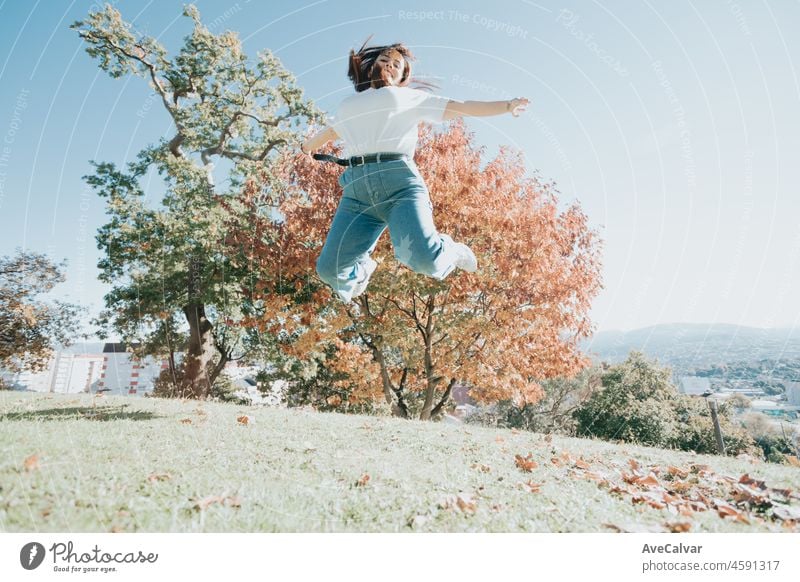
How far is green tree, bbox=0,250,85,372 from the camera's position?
11859mm

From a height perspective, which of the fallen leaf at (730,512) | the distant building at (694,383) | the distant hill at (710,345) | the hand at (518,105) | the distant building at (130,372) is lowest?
the distant building at (130,372)

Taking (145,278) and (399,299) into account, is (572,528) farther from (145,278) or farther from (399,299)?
(145,278)

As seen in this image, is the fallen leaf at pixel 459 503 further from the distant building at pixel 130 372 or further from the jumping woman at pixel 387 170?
the distant building at pixel 130 372

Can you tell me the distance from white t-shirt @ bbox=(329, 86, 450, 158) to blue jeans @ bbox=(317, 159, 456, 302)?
16 cm

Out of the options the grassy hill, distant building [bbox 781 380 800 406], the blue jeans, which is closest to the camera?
the grassy hill

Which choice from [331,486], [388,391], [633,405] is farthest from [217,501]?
[633,405]

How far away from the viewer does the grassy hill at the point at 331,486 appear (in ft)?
7.32

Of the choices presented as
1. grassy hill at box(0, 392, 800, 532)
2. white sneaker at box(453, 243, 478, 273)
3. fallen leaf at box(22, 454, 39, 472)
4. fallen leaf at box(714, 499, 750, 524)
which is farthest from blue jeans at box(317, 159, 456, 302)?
fallen leaf at box(714, 499, 750, 524)

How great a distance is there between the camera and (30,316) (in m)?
13.7

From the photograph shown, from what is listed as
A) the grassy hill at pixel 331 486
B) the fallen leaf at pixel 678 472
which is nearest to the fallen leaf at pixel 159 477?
the grassy hill at pixel 331 486

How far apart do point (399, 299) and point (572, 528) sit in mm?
9416

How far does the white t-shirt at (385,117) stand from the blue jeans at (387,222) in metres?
0.16

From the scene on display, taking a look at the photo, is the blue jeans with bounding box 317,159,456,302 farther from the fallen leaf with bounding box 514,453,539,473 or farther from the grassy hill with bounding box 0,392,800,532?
the fallen leaf with bounding box 514,453,539,473

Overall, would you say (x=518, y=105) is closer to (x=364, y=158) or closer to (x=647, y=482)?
(x=364, y=158)
